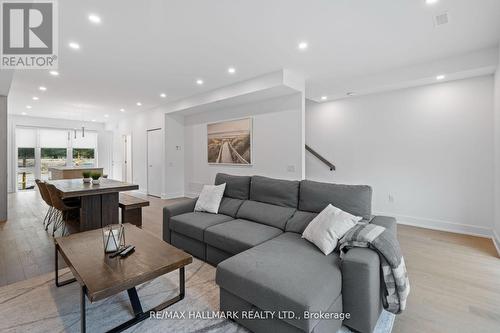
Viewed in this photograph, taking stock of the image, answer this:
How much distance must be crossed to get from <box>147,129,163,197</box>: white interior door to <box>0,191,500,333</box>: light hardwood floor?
2.96m

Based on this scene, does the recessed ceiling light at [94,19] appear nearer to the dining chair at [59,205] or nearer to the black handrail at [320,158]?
the dining chair at [59,205]

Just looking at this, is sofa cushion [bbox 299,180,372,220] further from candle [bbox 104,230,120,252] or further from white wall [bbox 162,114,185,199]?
white wall [bbox 162,114,185,199]

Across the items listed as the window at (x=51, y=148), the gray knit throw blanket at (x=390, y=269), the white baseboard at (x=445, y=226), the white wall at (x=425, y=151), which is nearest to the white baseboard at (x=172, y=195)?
the white wall at (x=425, y=151)

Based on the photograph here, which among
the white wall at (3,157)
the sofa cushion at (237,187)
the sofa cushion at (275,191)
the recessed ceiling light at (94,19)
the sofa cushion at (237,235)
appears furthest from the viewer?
the white wall at (3,157)

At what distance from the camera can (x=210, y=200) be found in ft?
10.9

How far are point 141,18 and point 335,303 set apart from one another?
329 centimetres

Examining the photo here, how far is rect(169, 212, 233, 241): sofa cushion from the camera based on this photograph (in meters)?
2.76

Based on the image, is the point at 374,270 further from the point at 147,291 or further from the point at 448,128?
the point at 448,128

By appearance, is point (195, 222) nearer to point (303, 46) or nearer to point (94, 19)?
point (94, 19)

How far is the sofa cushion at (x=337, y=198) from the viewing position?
2359 millimetres

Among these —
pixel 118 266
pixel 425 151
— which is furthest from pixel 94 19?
pixel 425 151

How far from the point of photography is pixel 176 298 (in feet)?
6.83

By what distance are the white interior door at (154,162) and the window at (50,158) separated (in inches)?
178

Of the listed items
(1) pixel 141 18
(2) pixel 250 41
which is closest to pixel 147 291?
(1) pixel 141 18
